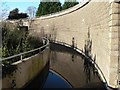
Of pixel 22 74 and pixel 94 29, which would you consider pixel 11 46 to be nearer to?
pixel 22 74

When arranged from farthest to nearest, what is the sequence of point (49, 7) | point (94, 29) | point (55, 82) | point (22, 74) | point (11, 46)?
point (49, 7), point (94, 29), point (11, 46), point (55, 82), point (22, 74)

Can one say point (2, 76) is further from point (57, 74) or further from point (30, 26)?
point (30, 26)

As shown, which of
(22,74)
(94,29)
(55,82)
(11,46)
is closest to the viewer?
(22,74)

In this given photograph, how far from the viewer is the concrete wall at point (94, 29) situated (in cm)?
1036

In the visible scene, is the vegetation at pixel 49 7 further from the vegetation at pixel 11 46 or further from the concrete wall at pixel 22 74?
the concrete wall at pixel 22 74

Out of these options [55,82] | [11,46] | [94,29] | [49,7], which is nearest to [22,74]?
[55,82]

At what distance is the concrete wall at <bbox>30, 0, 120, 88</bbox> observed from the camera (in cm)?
1036

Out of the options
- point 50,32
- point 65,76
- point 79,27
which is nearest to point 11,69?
point 65,76

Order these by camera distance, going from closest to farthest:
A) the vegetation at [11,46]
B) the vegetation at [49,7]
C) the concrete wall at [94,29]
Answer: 1. the vegetation at [11,46]
2. the concrete wall at [94,29]
3. the vegetation at [49,7]

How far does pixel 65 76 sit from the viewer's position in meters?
15.0

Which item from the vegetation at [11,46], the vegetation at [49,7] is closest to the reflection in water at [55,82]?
the vegetation at [11,46]

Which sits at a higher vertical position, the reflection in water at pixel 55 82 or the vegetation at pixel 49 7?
the vegetation at pixel 49 7

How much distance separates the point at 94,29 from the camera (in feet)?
62.2

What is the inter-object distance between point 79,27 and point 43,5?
1590 inches
